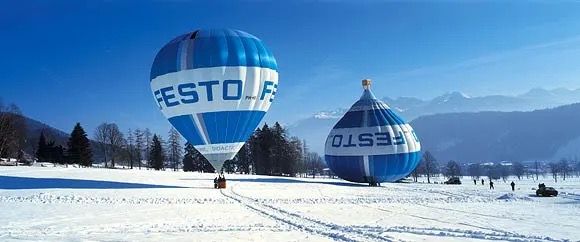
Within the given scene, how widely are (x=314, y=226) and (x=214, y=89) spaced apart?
12.9 metres

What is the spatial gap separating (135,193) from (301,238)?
13.0 meters

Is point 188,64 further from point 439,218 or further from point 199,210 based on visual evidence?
point 439,218

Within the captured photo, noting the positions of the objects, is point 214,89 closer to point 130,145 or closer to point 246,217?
point 246,217

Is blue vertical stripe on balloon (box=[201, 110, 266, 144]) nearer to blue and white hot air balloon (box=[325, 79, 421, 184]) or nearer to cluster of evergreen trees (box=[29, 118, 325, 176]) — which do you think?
blue and white hot air balloon (box=[325, 79, 421, 184])

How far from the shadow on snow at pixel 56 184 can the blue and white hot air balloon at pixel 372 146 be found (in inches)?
552

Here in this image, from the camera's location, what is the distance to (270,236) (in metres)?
12.3

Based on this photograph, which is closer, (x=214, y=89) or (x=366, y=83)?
(x=214, y=89)

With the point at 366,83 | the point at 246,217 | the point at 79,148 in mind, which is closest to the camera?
the point at 246,217

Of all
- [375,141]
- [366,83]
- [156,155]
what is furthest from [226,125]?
[156,155]

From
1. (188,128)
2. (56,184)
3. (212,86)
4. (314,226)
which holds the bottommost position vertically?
(314,226)

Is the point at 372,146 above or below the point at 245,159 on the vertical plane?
above

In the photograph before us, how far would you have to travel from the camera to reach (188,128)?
26.2 m

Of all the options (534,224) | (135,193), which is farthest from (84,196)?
(534,224)

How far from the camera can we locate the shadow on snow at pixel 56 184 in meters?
24.1
